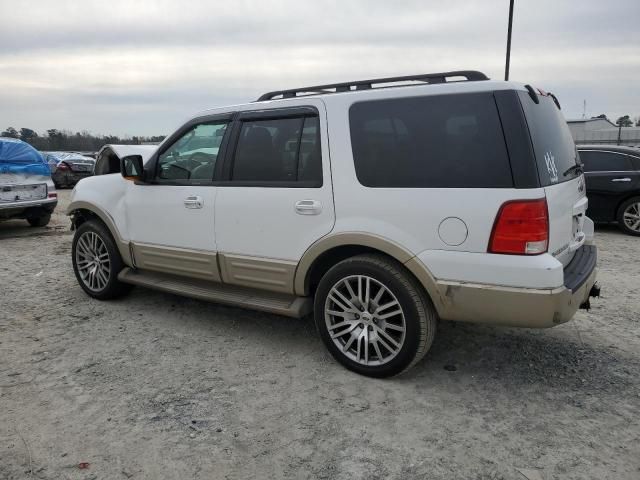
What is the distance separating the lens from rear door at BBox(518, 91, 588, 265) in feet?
9.49

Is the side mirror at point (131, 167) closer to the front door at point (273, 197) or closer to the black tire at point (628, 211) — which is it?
the front door at point (273, 197)

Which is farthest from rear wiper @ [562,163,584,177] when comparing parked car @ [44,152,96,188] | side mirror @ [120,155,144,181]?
parked car @ [44,152,96,188]

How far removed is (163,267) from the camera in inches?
176

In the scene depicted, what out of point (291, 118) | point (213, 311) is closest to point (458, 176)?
point (291, 118)

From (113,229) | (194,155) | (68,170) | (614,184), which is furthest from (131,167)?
(68,170)

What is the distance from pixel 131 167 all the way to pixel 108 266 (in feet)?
3.88

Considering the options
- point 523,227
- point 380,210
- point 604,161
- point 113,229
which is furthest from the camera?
point 604,161

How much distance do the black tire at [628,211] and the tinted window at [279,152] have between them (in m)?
7.21

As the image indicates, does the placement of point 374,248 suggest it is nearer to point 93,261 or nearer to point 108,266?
point 108,266

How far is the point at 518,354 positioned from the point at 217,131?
2942mm

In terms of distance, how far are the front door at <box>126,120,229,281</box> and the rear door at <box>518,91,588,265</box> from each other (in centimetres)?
233

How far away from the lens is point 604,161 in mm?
8742

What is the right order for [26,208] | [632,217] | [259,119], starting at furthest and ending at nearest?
[26,208], [632,217], [259,119]

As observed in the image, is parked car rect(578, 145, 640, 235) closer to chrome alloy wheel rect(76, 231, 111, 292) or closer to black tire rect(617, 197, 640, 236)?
black tire rect(617, 197, 640, 236)
